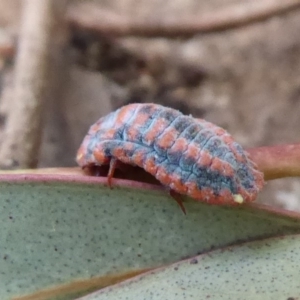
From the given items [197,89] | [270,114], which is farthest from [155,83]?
[270,114]

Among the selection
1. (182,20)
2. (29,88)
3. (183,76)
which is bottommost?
(29,88)

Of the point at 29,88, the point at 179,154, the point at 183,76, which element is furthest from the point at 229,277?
the point at 183,76

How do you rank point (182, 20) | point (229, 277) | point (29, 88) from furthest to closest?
point (182, 20) → point (29, 88) → point (229, 277)

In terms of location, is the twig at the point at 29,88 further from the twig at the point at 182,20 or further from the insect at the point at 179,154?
the insect at the point at 179,154

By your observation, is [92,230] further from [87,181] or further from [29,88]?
[29,88]

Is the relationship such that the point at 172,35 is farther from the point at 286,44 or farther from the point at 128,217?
the point at 128,217

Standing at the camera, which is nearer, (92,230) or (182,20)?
(92,230)

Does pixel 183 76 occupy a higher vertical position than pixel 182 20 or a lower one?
lower
